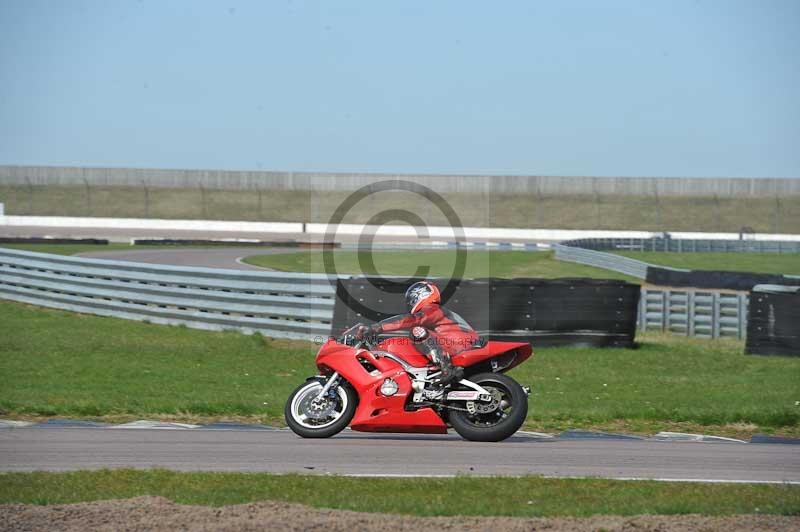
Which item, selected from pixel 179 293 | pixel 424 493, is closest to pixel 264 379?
pixel 179 293

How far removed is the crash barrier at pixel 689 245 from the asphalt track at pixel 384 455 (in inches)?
1755

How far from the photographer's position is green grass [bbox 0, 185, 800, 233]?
234 ft

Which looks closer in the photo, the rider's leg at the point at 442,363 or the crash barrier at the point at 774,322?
the rider's leg at the point at 442,363

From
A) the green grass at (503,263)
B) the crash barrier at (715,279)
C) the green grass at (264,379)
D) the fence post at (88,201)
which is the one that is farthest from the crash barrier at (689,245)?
the green grass at (264,379)

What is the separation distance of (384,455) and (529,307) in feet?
26.8

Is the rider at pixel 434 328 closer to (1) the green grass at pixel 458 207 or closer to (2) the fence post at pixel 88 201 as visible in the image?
(1) the green grass at pixel 458 207

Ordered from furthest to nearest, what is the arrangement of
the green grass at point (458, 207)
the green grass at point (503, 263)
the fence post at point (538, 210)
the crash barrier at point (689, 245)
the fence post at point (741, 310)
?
the fence post at point (538, 210) → the green grass at point (458, 207) → the crash barrier at point (689, 245) → the green grass at point (503, 263) → the fence post at point (741, 310)

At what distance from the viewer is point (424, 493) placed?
7.39 m

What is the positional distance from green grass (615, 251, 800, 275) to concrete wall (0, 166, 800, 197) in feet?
91.9

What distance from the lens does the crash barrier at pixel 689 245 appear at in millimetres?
55219

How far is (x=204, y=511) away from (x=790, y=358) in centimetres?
1355

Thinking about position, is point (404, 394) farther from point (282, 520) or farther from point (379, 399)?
point (282, 520)

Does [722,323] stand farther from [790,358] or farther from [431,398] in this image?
[431,398]

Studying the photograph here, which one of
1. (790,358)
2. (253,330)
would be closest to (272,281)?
(253,330)
